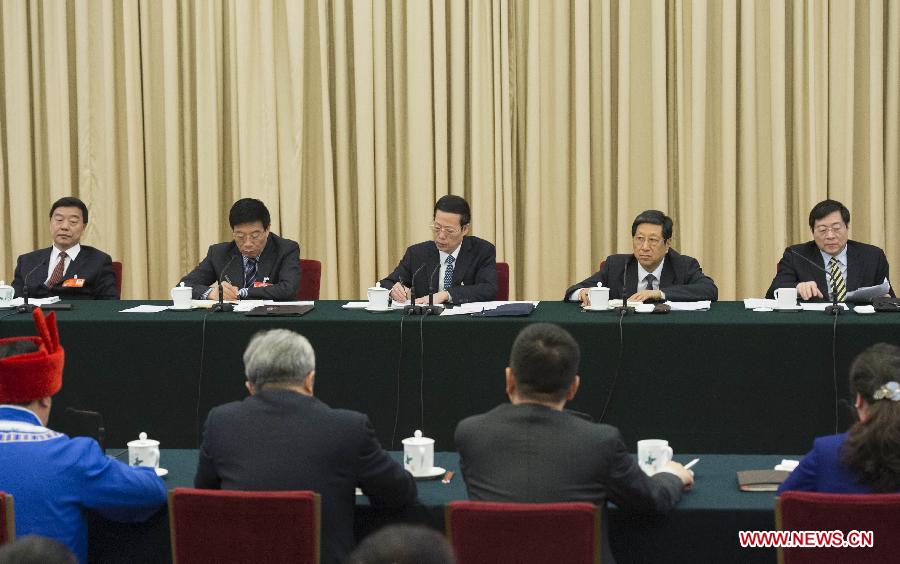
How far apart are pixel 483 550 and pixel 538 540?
0.12 metres

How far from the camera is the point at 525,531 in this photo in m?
2.30

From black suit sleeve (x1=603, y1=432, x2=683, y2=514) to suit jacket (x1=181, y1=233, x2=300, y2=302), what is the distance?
Result: 10.8 ft

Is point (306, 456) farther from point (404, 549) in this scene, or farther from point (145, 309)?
point (145, 309)

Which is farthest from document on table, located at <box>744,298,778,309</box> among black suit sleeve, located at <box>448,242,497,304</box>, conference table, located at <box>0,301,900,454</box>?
black suit sleeve, located at <box>448,242,497,304</box>

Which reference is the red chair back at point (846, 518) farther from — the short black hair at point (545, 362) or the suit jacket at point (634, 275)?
the suit jacket at point (634, 275)

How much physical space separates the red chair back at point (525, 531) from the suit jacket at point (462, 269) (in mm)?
3116

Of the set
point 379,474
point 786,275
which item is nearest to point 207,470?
point 379,474

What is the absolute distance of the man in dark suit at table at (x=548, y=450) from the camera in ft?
8.00

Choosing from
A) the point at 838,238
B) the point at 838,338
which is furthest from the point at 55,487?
the point at 838,238

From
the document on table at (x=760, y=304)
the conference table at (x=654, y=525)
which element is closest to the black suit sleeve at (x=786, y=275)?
the document on table at (x=760, y=304)

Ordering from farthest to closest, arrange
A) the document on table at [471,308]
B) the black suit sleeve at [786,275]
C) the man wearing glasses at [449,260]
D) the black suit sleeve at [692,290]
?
the man wearing glasses at [449,260] → the black suit sleeve at [786,275] → the black suit sleeve at [692,290] → the document on table at [471,308]

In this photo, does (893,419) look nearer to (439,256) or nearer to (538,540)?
(538,540)

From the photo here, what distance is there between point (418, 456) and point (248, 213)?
308cm

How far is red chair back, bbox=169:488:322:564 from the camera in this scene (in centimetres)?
240
